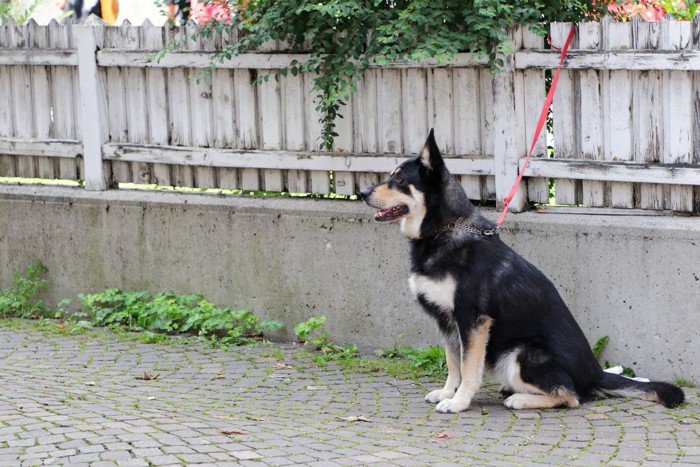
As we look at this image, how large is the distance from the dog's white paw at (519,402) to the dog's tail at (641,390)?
1.54 ft

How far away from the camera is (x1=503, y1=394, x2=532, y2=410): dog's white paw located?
6598 mm

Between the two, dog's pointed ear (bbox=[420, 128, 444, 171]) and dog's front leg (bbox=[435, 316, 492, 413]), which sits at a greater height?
dog's pointed ear (bbox=[420, 128, 444, 171])

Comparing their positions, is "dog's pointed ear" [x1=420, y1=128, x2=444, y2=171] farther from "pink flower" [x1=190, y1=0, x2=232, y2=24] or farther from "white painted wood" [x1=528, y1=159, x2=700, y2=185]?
"pink flower" [x1=190, y1=0, x2=232, y2=24]

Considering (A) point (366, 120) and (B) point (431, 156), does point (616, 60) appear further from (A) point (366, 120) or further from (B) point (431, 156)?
(A) point (366, 120)

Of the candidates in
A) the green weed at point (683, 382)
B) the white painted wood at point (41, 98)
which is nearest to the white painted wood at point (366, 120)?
the green weed at point (683, 382)

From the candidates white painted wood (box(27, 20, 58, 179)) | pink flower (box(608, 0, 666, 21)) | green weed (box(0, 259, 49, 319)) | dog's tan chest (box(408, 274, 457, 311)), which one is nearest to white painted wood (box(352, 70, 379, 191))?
dog's tan chest (box(408, 274, 457, 311))

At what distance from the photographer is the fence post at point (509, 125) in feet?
24.7

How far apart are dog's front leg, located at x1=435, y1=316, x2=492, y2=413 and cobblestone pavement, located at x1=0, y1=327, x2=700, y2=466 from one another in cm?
8

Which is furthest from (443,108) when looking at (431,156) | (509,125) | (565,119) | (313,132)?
(431,156)

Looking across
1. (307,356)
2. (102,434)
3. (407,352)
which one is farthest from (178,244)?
(102,434)

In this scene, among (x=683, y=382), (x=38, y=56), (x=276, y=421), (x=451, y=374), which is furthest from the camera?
(x=38, y=56)

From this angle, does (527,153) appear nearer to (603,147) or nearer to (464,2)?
(603,147)

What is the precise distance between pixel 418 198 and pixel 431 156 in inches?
11.5

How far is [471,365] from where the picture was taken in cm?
661
